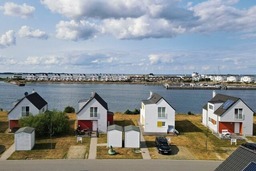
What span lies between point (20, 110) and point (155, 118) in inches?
652

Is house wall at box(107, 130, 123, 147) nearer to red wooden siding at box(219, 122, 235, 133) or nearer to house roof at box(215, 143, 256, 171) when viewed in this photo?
red wooden siding at box(219, 122, 235, 133)

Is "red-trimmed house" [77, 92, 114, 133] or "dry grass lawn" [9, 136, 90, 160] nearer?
"dry grass lawn" [9, 136, 90, 160]

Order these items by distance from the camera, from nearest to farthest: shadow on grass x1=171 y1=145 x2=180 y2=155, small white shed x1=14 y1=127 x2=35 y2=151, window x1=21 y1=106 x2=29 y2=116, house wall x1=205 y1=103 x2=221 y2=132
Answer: shadow on grass x1=171 y1=145 x2=180 y2=155 < small white shed x1=14 y1=127 x2=35 y2=151 < window x1=21 y1=106 x2=29 y2=116 < house wall x1=205 y1=103 x2=221 y2=132

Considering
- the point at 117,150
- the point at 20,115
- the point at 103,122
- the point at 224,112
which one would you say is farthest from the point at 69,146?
the point at 224,112

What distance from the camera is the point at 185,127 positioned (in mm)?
41812

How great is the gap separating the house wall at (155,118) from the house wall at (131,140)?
739 centimetres

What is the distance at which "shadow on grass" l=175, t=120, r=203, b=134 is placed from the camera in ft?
131

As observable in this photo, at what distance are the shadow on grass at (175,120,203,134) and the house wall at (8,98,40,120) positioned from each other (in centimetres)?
1826

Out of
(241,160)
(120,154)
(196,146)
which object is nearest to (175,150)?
(196,146)

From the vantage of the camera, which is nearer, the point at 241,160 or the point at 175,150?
the point at 241,160

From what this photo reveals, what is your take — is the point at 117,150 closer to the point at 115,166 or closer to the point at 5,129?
the point at 115,166

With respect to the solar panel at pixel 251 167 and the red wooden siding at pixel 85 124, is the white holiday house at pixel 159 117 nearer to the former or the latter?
the red wooden siding at pixel 85 124

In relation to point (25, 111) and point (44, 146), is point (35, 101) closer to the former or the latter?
point (25, 111)

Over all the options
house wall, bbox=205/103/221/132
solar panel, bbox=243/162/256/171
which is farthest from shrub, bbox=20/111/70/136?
solar panel, bbox=243/162/256/171
